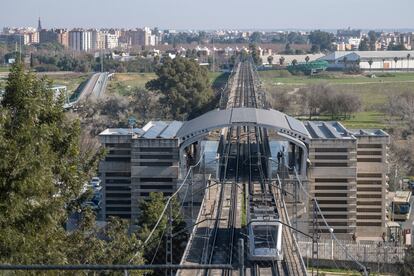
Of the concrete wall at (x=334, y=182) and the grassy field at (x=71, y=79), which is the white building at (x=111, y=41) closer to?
the grassy field at (x=71, y=79)

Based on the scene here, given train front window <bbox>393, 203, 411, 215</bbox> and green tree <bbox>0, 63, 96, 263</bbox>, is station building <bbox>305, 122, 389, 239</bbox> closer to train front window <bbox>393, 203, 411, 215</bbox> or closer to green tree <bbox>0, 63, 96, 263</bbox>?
train front window <bbox>393, 203, 411, 215</bbox>

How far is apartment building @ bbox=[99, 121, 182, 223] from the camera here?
939 inches

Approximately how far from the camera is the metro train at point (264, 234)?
49.7ft

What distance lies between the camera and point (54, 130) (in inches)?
355

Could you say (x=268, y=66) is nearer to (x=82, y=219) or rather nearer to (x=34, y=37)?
(x=34, y=37)

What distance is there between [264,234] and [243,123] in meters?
8.28

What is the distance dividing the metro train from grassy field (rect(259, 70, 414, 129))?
27.5 meters

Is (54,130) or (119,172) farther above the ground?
(54,130)

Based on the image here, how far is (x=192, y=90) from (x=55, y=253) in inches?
1419

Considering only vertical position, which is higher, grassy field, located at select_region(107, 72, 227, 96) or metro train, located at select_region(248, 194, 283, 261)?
grassy field, located at select_region(107, 72, 227, 96)

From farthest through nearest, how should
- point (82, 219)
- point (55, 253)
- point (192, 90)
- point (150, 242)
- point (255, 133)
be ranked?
1. point (192, 90)
2. point (255, 133)
3. point (150, 242)
4. point (82, 219)
5. point (55, 253)

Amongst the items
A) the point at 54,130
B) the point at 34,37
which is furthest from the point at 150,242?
the point at 34,37

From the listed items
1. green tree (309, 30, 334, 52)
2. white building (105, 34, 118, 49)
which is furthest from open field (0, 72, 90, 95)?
white building (105, 34, 118, 49)

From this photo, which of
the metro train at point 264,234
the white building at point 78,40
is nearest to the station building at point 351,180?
the metro train at point 264,234
